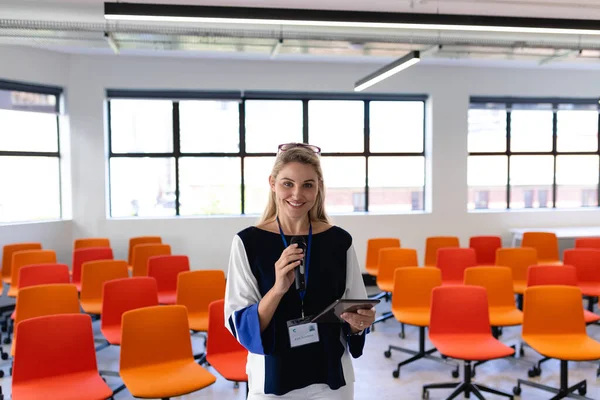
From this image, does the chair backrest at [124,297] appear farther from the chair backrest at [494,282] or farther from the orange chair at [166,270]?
the chair backrest at [494,282]

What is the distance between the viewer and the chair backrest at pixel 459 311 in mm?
4281

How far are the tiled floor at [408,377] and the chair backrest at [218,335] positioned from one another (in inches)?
27.1

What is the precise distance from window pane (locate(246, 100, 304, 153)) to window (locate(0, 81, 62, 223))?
2961mm

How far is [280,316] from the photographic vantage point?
5.72ft

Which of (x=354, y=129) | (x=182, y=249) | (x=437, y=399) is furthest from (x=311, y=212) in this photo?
(x=354, y=129)

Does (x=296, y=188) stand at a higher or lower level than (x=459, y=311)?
higher

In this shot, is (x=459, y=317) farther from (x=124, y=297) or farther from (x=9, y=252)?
(x=9, y=252)

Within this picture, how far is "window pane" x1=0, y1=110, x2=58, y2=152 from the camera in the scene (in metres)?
7.34

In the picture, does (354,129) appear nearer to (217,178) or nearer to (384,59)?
(384,59)

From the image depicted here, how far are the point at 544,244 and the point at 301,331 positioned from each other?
6.86 metres

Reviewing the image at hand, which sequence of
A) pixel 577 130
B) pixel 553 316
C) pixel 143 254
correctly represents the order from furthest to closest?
pixel 577 130 < pixel 143 254 < pixel 553 316

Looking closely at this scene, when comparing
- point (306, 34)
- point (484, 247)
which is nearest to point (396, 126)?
point (484, 247)

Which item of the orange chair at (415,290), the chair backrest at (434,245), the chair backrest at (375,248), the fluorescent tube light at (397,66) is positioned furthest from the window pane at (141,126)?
the orange chair at (415,290)

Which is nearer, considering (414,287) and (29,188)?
(414,287)
